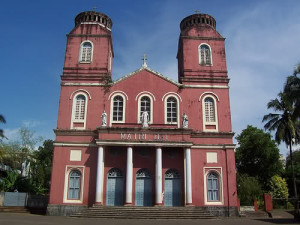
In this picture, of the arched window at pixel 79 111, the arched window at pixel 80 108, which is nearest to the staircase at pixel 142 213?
the arched window at pixel 79 111

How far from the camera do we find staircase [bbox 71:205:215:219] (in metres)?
17.8

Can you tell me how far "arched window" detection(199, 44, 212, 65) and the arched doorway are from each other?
→ 382 inches

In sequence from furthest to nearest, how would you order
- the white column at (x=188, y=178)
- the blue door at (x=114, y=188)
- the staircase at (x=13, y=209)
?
the staircase at (x=13, y=209), the blue door at (x=114, y=188), the white column at (x=188, y=178)

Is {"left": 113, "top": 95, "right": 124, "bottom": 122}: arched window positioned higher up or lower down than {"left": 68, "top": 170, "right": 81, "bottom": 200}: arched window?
higher up

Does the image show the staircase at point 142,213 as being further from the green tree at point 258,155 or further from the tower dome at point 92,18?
the green tree at point 258,155

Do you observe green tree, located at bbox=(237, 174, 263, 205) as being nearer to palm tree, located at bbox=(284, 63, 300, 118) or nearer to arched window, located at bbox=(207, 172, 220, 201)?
arched window, located at bbox=(207, 172, 220, 201)

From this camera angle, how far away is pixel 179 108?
2234cm

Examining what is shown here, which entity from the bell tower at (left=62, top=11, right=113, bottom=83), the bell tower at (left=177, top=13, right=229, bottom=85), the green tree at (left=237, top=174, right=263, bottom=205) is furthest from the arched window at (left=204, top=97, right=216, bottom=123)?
the green tree at (left=237, top=174, right=263, bottom=205)

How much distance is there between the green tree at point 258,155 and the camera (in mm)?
35688

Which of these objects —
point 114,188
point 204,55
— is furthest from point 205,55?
point 114,188

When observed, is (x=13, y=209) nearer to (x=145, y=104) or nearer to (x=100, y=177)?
(x=100, y=177)

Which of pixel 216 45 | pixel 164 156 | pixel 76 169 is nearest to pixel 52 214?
pixel 76 169

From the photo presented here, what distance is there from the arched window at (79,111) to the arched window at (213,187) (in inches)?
378

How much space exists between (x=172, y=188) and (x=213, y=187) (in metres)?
2.78
